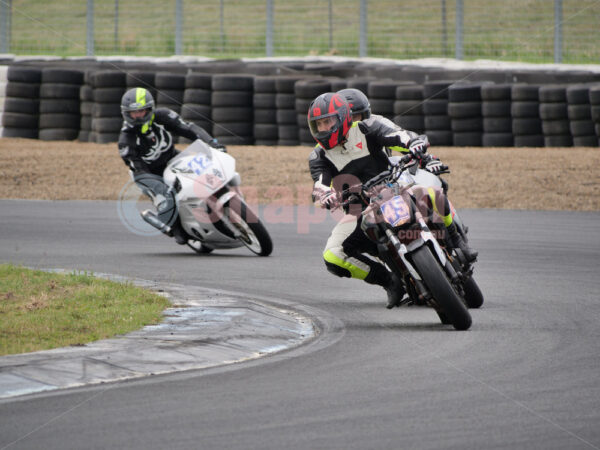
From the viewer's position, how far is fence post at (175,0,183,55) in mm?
23156

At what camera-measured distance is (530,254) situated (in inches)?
424

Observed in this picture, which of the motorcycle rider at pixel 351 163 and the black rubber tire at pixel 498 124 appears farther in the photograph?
the black rubber tire at pixel 498 124

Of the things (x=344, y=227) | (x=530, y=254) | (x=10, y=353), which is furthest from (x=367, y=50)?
(x=10, y=353)

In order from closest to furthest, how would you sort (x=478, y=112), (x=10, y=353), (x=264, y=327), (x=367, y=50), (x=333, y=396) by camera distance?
(x=333, y=396), (x=10, y=353), (x=264, y=327), (x=478, y=112), (x=367, y=50)

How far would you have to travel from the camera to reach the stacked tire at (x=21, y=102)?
19984 millimetres

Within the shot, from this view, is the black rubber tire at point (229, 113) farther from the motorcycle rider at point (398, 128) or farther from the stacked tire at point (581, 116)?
the motorcycle rider at point (398, 128)

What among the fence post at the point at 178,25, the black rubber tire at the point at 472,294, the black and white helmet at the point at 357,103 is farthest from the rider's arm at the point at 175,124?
the fence post at the point at 178,25

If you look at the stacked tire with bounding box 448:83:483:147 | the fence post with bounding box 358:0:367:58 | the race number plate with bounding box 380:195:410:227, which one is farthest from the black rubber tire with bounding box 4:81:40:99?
the race number plate with bounding box 380:195:410:227

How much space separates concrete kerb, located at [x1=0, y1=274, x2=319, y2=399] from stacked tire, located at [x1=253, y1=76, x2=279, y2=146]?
459 inches

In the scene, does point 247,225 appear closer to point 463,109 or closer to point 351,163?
point 351,163

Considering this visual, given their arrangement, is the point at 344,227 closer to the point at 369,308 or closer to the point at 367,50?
the point at 369,308

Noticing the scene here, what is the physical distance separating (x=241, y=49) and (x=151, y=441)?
20.0 meters

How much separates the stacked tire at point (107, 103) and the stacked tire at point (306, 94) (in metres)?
3.39

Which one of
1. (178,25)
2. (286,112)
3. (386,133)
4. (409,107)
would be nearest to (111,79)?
(286,112)
